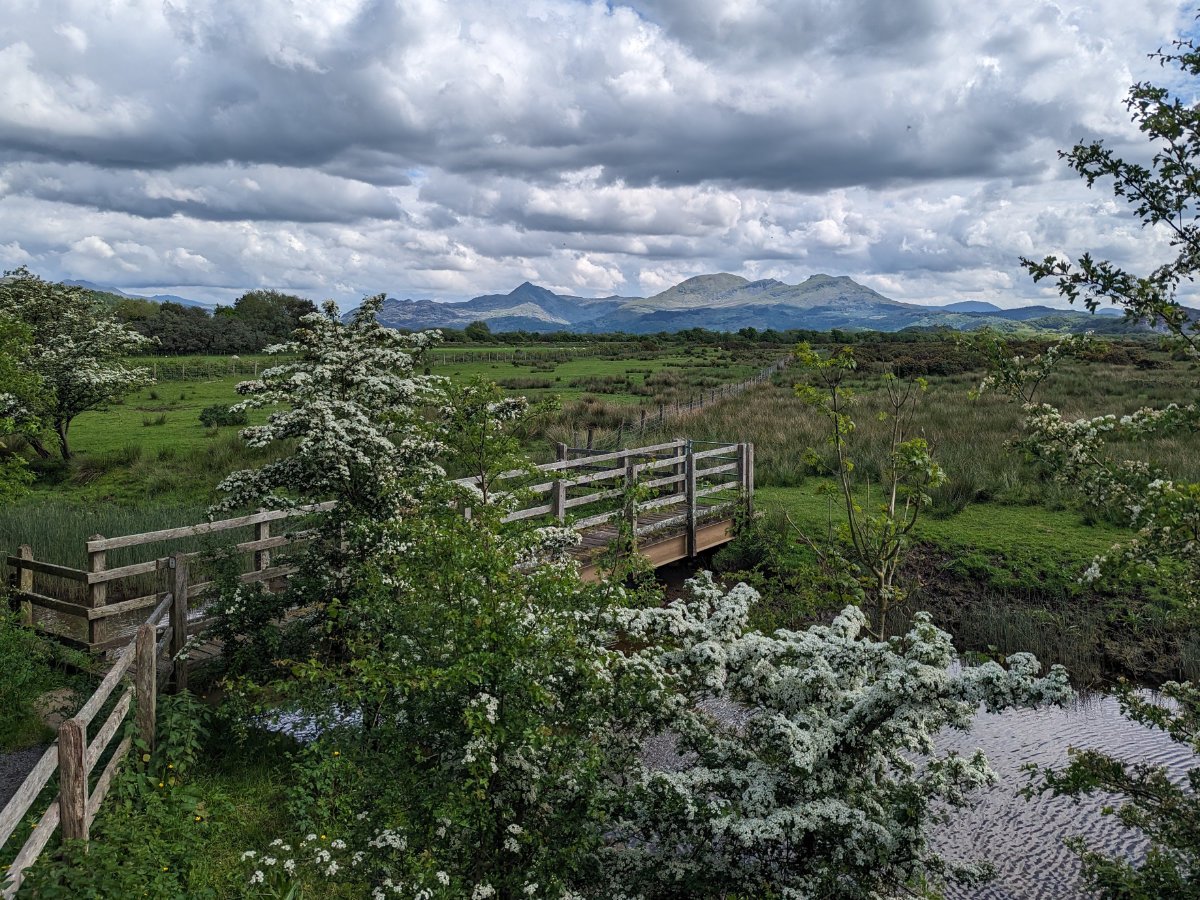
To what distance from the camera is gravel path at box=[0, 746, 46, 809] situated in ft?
23.8

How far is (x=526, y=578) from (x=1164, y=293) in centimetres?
437

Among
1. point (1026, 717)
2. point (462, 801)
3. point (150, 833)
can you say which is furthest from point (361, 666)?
point (1026, 717)

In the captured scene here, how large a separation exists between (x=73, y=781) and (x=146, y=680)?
1910 millimetres

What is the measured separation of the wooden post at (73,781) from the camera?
5.43 metres

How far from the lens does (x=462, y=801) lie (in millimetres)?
5039

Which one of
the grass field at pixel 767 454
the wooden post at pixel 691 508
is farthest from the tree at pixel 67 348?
A: the wooden post at pixel 691 508

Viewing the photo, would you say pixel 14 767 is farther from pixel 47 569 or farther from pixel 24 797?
pixel 24 797

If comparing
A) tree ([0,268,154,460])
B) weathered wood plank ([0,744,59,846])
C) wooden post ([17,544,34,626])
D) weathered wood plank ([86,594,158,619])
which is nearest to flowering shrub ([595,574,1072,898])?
weathered wood plank ([0,744,59,846])

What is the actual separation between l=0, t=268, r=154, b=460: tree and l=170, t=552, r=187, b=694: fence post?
17.0 meters

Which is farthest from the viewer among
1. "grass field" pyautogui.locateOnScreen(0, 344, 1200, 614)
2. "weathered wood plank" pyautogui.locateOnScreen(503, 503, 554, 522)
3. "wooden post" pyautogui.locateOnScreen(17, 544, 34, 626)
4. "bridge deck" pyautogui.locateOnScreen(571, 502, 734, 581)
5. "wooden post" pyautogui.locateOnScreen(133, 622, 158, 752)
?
"grass field" pyautogui.locateOnScreen(0, 344, 1200, 614)

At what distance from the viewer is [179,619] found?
8953 mm

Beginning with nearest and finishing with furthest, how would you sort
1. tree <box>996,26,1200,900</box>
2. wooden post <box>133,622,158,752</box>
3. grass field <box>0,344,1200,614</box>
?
1. tree <box>996,26,1200,900</box>
2. wooden post <box>133,622,158,752</box>
3. grass field <box>0,344,1200,614</box>

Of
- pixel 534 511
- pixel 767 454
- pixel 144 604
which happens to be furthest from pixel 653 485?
pixel 767 454

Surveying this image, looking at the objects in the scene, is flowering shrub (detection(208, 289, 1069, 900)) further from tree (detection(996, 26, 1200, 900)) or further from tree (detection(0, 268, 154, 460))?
tree (detection(0, 268, 154, 460))
